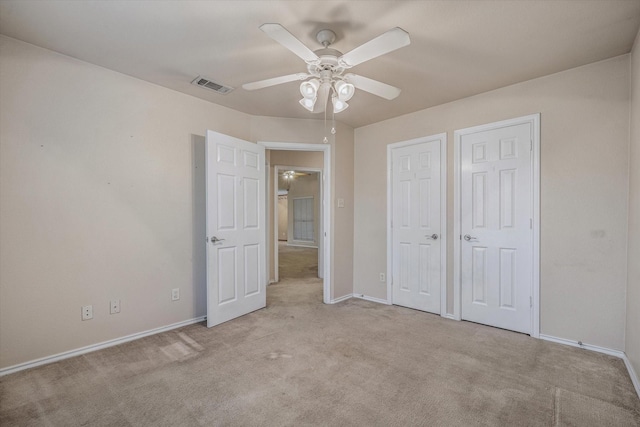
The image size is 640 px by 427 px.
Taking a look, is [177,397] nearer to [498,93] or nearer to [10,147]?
[10,147]

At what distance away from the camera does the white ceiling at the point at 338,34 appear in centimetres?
185

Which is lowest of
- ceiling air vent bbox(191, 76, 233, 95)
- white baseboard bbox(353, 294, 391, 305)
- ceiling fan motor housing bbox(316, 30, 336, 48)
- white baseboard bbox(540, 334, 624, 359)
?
white baseboard bbox(353, 294, 391, 305)

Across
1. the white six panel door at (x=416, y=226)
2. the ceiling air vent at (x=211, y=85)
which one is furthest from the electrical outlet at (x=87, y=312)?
the white six panel door at (x=416, y=226)

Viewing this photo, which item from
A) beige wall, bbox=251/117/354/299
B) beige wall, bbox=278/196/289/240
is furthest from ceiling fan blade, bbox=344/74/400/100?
beige wall, bbox=278/196/289/240

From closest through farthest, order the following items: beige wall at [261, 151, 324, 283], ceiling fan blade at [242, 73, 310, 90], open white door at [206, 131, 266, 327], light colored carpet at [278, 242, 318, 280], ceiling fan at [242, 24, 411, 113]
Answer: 1. ceiling fan at [242, 24, 411, 113]
2. ceiling fan blade at [242, 73, 310, 90]
3. open white door at [206, 131, 266, 327]
4. beige wall at [261, 151, 324, 283]
5. light colored carpet at [278, 242, 318, 280]

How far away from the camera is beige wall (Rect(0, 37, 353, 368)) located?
2209 mm

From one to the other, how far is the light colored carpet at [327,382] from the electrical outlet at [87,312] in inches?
12.6

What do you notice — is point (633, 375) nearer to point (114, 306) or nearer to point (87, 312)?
point (114, 306)

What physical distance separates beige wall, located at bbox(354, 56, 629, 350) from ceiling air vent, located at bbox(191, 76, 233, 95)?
2.69 metres

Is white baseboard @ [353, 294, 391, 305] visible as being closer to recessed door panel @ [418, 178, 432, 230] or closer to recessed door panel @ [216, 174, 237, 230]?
recessed door panel @ [418, 178, 432, 230]

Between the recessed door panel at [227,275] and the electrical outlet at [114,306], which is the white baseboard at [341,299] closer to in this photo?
the recessed door panel at [227,275]

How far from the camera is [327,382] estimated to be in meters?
2.09

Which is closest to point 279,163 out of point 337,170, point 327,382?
point 337,170

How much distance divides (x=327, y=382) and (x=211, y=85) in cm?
281
